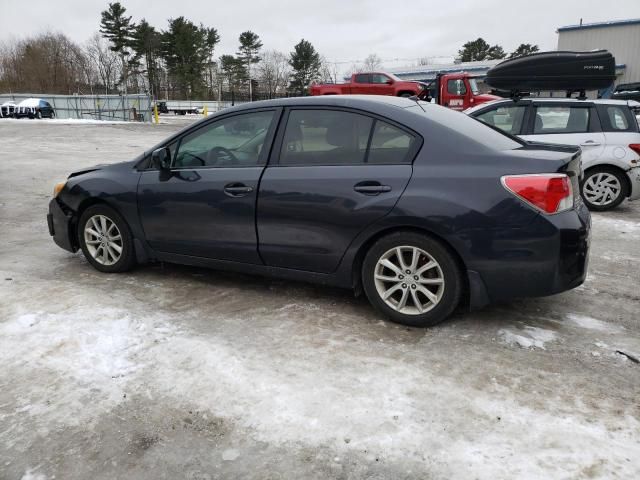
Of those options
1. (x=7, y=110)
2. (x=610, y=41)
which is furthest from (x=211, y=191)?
(x=7, y=110)

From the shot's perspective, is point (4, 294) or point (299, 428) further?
point (4, 294)

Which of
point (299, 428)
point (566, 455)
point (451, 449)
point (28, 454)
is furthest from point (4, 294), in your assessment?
point (566, 455)

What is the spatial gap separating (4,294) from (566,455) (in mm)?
4166

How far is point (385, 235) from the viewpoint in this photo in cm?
355

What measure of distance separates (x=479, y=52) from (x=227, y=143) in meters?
83.0

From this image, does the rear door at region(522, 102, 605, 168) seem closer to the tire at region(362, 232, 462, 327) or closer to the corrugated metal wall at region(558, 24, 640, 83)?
the tire at region(362, 232, 462, 327)

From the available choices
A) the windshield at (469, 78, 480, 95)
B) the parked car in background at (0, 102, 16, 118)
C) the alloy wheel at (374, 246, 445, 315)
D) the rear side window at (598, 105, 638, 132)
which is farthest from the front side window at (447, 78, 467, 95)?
the parked car in background at (0, 102, 16, 118)

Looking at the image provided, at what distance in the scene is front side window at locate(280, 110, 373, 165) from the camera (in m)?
3.70

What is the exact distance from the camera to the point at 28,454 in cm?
235

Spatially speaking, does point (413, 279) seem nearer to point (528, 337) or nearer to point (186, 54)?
point (528, 337)

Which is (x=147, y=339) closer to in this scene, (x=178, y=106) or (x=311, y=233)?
(x=311, y=233)

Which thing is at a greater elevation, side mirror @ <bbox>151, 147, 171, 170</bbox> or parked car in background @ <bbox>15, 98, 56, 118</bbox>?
parked car in background @ <bbox>15, 98, 56, 118</bbox>

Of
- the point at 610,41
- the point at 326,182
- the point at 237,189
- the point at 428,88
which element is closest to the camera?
the point at 326,182

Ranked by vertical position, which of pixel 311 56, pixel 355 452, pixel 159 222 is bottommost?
pixel 355 452
